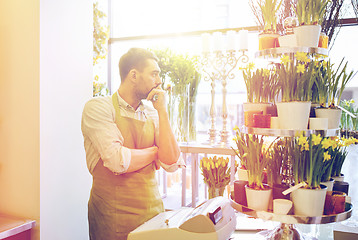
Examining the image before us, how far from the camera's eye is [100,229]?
1.92m

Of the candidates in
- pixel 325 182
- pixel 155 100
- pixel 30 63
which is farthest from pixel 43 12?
pixel 325 182

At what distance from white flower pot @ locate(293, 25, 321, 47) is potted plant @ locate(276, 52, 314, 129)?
0.29 feet

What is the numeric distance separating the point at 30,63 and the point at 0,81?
0.94 ft

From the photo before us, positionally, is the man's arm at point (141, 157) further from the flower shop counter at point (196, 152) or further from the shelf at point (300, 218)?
the flower shop counter at point (196, 152)

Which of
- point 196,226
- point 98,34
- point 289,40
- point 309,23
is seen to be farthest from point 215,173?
point 98,34

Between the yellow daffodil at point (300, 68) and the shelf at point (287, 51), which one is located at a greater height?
the shelf at point (287, 51)

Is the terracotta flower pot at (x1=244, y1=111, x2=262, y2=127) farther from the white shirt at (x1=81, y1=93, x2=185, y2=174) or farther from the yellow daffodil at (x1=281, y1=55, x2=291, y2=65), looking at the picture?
the white shirt at (x1=81, y1=93, x2=185, y2=174)

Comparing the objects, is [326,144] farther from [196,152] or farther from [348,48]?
[348,48]

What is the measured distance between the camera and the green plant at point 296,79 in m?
1.40

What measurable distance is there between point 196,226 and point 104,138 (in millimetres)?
743

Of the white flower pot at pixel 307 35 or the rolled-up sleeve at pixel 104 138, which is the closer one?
the white flower pot at pixel 307 35

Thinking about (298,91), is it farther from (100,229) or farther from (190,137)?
(190,137)

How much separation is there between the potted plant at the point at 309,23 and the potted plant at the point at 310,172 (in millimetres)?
433

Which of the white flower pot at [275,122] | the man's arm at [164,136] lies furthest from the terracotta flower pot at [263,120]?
the man's arm at [164,136]
